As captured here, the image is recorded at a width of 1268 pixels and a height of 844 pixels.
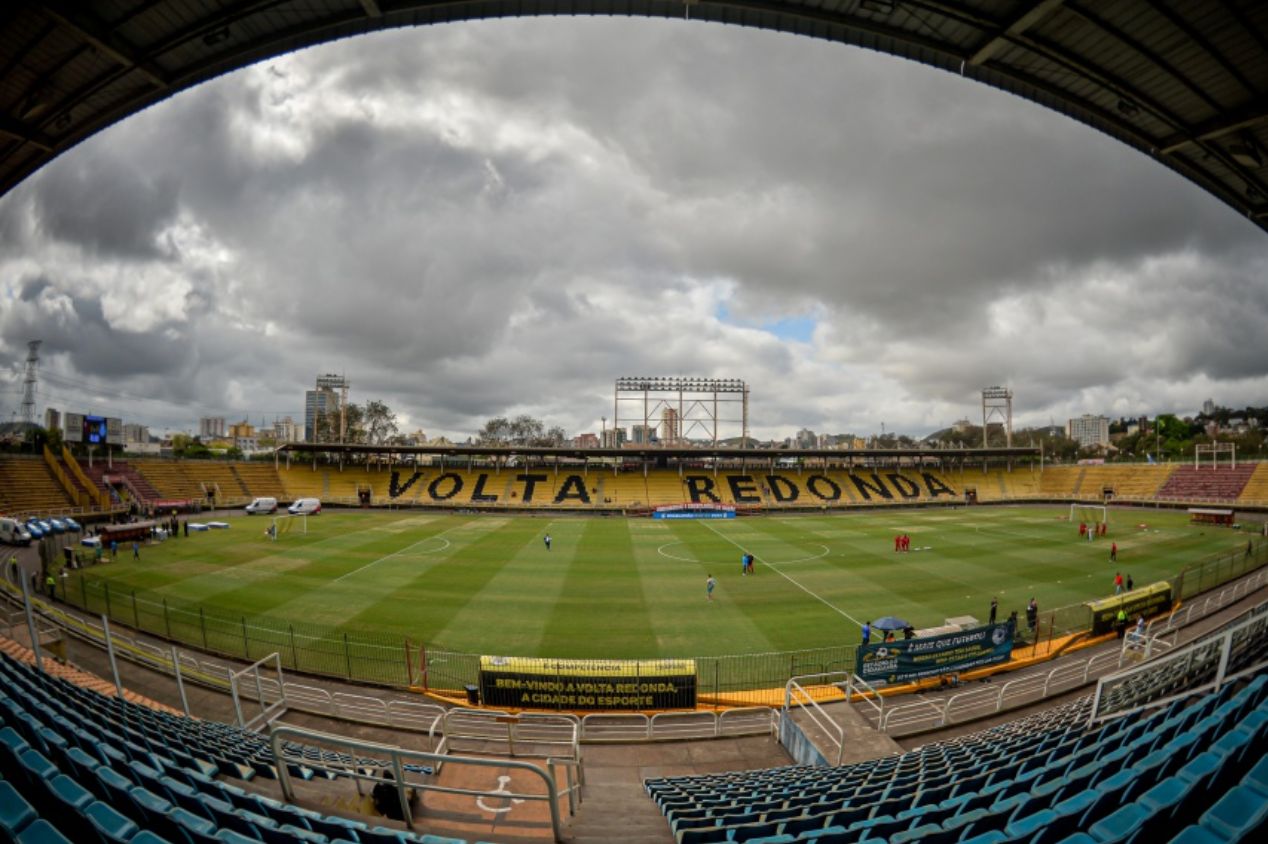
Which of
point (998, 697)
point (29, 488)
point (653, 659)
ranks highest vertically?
point (29, 488)

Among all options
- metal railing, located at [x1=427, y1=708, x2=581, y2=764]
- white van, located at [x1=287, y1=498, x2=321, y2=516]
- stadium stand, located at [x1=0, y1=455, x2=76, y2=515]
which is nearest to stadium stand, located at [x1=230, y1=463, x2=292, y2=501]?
white van, located at [x1=287, y1=498, x2=321, y2=516]

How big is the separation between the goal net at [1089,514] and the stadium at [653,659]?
10.5 metres

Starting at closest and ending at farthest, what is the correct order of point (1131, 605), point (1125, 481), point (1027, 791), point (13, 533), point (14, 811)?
point (14, 811)
point (1027, 791)
point (1131, 605)
point (13, 533)
point (1125, 481)

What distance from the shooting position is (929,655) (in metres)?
15.2

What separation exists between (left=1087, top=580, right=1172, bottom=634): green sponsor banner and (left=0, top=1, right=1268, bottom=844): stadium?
15 centimetres

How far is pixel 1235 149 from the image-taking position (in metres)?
11.5

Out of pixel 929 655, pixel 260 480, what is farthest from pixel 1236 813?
pixel 260 480

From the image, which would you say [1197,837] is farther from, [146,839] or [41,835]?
[41,835]

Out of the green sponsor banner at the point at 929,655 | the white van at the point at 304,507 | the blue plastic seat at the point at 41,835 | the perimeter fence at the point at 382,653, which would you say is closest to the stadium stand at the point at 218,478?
the white van at the point at 304,507

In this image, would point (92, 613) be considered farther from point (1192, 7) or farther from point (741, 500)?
point (741, 500)

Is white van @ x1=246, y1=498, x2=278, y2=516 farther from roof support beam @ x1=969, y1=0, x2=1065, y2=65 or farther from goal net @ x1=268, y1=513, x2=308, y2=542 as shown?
roof support beam @ x1=969, y1=0, x2=1065, y2=65

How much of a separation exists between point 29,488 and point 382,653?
1902 inches

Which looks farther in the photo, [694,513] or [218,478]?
[218,478]

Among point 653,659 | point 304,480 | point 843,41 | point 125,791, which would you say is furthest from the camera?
point 304,480
